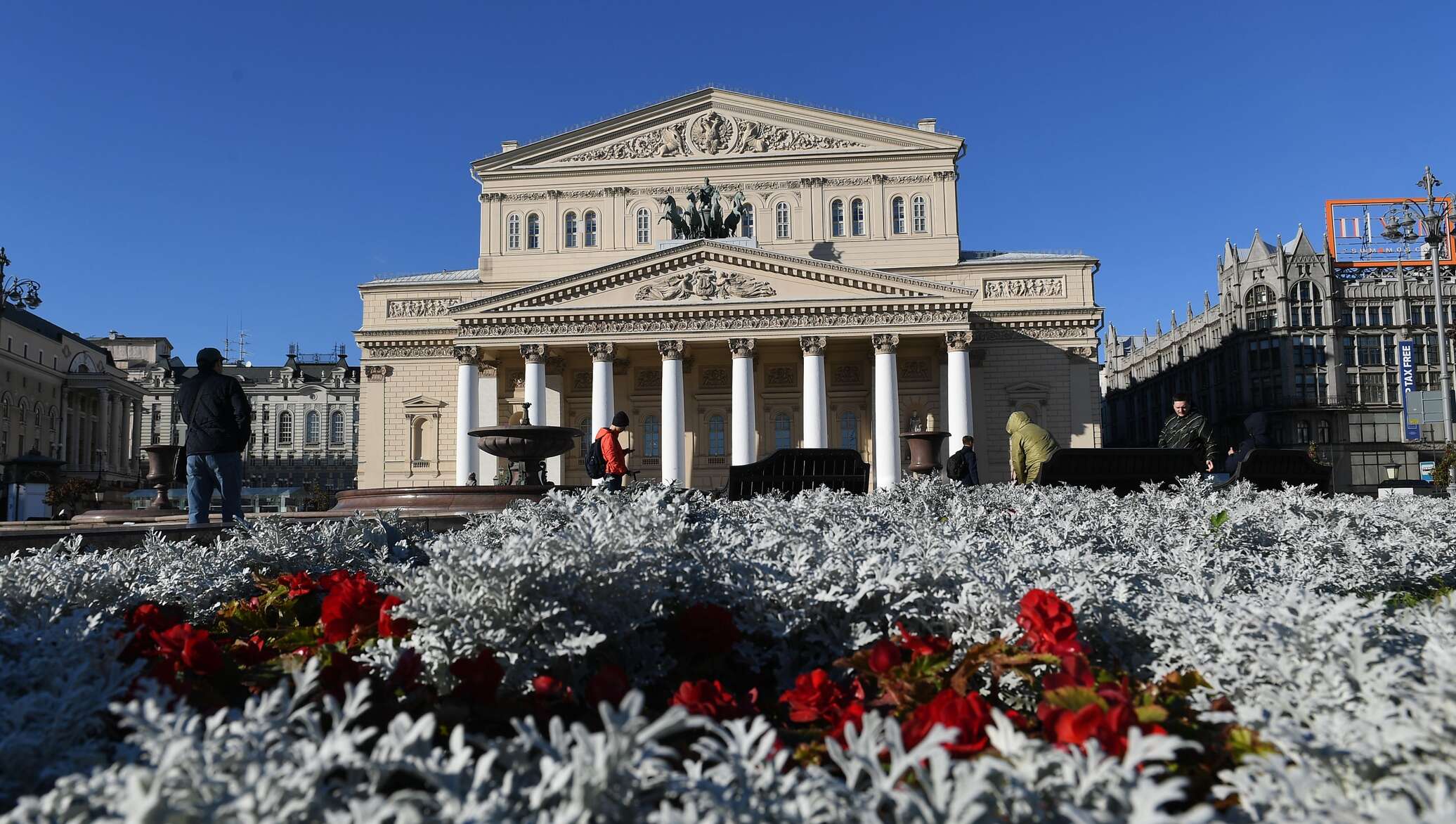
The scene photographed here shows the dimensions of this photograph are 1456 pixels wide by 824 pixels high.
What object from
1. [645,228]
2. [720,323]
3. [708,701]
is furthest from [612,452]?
[645,228]

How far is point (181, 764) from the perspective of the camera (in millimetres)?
1797

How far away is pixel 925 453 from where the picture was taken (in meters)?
20.8

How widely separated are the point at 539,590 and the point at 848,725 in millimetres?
1564

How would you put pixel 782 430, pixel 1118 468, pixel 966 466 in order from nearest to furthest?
pixel 1118 468, pixel 966 466, pixel 782 430

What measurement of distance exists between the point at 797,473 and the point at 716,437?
87.9 feet

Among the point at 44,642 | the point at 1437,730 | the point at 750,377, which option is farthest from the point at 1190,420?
the point at 750,377

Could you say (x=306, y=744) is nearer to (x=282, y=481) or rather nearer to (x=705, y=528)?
(x=705, y=528)

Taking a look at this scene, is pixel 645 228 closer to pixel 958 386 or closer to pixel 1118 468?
pixel 958 386

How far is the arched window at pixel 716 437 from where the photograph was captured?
39906mm

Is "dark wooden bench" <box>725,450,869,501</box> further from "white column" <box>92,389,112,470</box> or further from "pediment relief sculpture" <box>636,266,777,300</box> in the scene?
"white column" <box>92,389,112,470</box>

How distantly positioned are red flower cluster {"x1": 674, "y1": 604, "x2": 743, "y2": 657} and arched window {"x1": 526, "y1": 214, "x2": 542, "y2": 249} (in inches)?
1633

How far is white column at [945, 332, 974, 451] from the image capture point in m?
34.8

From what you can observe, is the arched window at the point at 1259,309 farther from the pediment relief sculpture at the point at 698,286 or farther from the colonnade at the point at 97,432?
the colonnade at the point at 97,432

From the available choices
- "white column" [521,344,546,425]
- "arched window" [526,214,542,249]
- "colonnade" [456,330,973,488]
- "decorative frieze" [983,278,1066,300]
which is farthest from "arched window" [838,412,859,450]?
"arched window" [526,214,542,249]
